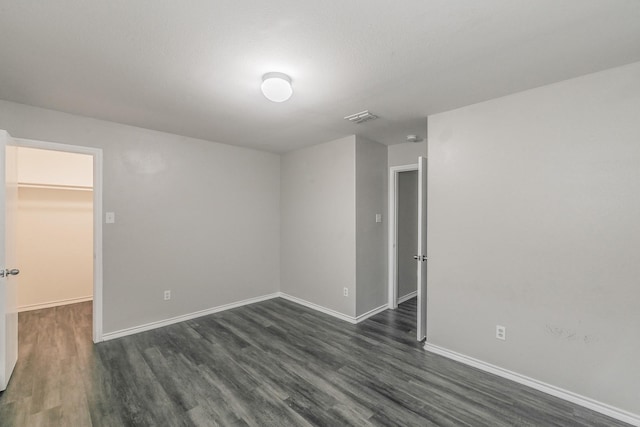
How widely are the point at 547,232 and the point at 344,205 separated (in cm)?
220

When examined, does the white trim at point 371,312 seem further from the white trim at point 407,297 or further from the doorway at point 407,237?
the white trim at point 407,297

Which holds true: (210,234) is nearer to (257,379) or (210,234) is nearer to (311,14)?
(257,379)

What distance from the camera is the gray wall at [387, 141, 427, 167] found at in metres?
3.87

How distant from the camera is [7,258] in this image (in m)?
2.28

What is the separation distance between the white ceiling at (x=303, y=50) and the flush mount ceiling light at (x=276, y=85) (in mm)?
72

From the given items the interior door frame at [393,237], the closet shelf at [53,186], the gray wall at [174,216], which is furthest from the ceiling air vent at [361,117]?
the closet shelf at [53,186]

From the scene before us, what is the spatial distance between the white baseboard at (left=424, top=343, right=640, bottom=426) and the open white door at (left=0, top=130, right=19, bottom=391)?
3.79 metres

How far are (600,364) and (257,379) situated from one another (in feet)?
8.73

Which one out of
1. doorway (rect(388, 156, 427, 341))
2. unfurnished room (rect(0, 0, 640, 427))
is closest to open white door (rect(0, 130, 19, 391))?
unfurnished room (rect(0, 0, 640, 427))

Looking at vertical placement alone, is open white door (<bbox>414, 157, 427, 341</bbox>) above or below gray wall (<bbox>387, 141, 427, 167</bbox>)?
below

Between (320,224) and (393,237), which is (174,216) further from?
(393,237)

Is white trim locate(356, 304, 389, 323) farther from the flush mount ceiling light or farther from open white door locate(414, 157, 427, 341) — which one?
the flush mount ceiling light

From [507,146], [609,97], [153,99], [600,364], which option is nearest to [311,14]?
[153,99]

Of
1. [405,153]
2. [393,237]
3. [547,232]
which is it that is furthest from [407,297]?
[547,232]
